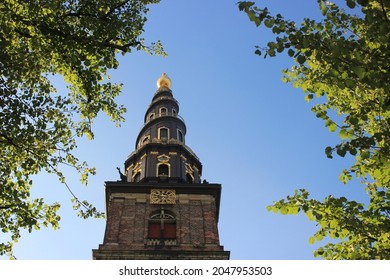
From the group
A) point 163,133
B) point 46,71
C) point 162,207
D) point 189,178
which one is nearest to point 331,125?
point 46,71

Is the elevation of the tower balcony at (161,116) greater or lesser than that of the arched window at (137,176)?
greater

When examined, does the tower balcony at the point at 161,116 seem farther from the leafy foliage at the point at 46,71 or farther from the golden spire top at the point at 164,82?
the leafy foliage at the point at 46,71

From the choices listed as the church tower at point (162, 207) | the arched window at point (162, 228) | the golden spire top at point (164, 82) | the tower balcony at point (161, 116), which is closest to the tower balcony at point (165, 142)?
the church tower at point (162, 207)

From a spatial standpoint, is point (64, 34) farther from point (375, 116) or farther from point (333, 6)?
point (375, 116)

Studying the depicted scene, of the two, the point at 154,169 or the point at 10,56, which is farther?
the point at 154,169

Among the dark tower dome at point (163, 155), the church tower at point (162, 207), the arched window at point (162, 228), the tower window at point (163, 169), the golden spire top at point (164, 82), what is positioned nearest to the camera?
the church tower at point (162, 207)

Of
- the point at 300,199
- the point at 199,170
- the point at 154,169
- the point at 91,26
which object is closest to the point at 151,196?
the point at 154,169

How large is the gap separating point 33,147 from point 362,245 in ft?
22.6

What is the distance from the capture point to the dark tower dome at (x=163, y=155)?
35812 mm

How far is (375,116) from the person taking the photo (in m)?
10.1

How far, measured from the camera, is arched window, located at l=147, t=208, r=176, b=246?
2845 centimetres

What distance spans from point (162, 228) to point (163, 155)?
26.5 ft

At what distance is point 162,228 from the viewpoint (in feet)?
98.9
